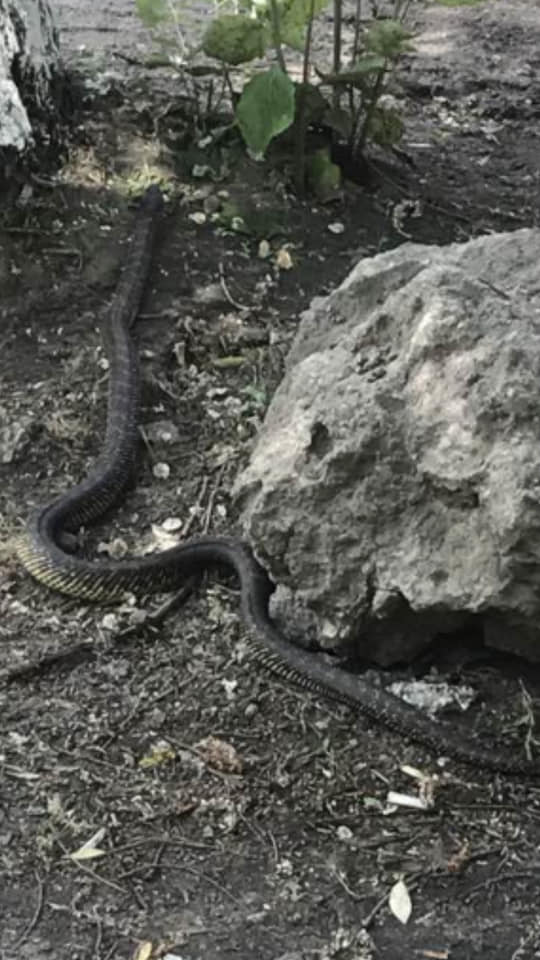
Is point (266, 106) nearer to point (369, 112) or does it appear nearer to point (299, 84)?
point (299, 84)

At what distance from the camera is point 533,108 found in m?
8.76

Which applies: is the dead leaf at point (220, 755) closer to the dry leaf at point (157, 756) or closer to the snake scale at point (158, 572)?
the dry leaf at point (157, 756)

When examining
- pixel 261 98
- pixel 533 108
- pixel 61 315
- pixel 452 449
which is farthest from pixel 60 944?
pixel 533 108

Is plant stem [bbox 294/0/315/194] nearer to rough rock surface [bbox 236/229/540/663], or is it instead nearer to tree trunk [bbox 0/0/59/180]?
tree trunk [bbox 0/0/59/180]

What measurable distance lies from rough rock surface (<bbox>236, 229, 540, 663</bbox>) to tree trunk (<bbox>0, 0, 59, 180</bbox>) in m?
2.62

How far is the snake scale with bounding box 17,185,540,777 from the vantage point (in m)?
4.17

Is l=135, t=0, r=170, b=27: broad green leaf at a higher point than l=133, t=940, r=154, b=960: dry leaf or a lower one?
higher

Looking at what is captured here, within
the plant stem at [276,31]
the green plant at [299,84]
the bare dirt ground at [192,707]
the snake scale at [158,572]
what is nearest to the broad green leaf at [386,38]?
the green plant at [299,84]

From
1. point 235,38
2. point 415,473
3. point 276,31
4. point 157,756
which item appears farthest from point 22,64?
point 157,756

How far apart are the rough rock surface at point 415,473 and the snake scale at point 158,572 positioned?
116 millimetres

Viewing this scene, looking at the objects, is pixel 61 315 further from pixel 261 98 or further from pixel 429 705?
pixel 429 705

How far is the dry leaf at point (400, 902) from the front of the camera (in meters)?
3.64

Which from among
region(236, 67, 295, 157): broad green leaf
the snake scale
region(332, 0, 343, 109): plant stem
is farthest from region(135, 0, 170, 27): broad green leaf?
the snake scale

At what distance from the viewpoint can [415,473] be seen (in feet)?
13.6
